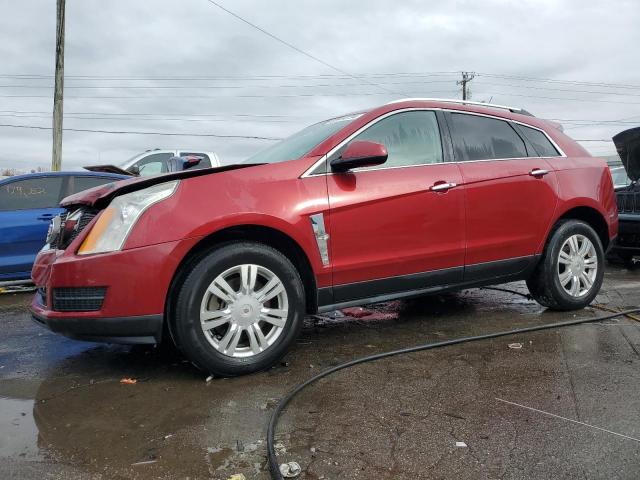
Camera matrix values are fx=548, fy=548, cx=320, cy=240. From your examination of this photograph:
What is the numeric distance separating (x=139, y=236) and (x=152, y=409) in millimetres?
919

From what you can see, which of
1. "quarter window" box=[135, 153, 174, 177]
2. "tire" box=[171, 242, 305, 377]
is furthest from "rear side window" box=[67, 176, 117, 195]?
"tire" box=[171, 242, 305, 377]

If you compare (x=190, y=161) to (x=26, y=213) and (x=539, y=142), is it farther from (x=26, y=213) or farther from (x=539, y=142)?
(x=539, y=142)

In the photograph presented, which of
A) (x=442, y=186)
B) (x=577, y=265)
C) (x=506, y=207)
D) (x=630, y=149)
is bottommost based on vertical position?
(x=577, y=265)

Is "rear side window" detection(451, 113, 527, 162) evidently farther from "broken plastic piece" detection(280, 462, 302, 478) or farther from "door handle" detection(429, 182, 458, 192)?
"broken plastic piece" detection(280, 462, 302, 478)

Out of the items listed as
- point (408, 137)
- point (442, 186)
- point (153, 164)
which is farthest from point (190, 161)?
point (153, 164)

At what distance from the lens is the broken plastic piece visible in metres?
2.13

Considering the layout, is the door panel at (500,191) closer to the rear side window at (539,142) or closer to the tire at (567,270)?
the rear side window at (539,142)

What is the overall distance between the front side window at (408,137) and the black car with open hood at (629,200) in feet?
13.7

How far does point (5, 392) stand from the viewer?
3133 mm

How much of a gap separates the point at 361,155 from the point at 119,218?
1484mm

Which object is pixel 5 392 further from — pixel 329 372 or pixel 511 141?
pixel 511 141

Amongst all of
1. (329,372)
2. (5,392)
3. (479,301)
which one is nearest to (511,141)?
(479,301)

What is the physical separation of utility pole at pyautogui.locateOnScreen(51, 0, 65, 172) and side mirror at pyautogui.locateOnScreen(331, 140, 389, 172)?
13323 mm

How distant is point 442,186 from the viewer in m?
3.92
